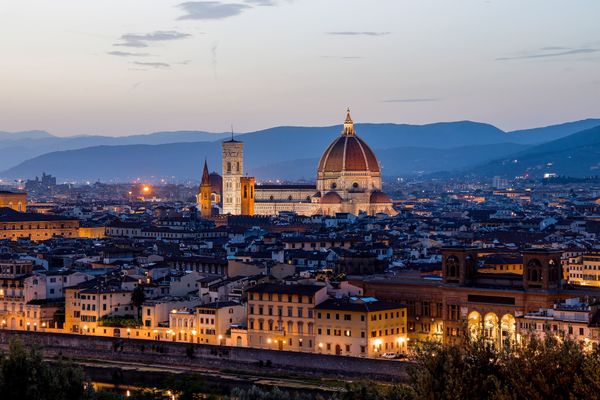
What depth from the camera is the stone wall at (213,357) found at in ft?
149

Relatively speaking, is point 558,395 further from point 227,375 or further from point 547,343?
point 227,375

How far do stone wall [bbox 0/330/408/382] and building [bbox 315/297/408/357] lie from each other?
141cm

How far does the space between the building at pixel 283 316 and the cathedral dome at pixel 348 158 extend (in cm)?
9234

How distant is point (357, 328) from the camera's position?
48.0 metres

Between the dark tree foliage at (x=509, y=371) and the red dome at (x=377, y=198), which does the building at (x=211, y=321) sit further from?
the red dome at (x=377, y=198)

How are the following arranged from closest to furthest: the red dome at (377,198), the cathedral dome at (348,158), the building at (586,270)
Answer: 1. the building at (586,270)
2. the red dome at (377,198)
3. the cathedral dome at (348,158)

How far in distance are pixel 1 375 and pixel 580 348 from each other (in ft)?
46.2

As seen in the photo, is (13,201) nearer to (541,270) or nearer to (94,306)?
(94,306)

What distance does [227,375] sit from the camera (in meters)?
47.9

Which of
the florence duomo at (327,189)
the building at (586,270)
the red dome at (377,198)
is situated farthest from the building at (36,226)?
the building at (586,270)

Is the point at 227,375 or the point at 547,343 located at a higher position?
the point at 547,343

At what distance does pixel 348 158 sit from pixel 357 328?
96.1 m

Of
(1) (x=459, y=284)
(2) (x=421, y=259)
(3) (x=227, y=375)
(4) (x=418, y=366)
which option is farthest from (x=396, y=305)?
(4) (x=418, y=366)

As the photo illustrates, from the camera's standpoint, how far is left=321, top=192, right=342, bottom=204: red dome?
140 metres
